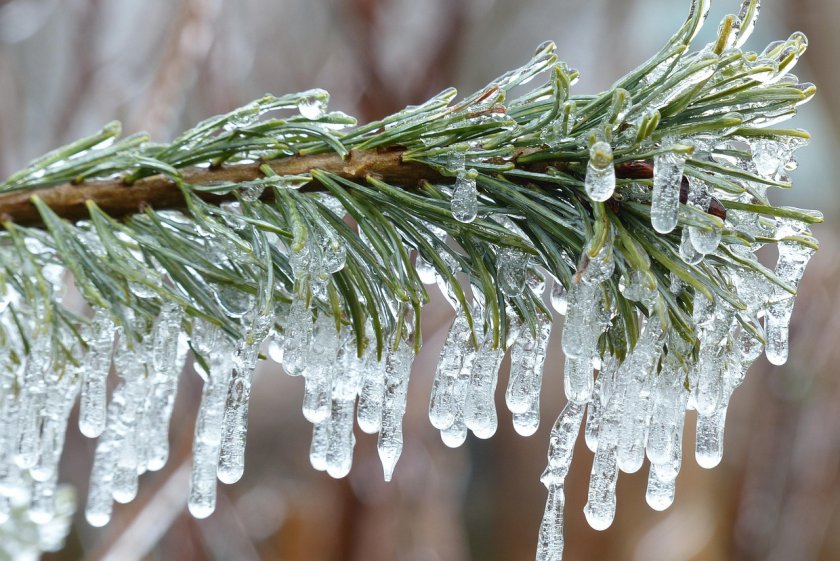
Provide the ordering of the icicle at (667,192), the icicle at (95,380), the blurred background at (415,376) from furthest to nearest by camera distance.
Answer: the blurred background at (415,376) → the icicle at (95,380) → the icicle at (667,192)

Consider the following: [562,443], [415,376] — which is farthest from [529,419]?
[415,376]

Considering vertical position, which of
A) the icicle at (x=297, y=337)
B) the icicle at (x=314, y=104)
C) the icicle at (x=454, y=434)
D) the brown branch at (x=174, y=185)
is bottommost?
the icicle at (x=454, y=434)

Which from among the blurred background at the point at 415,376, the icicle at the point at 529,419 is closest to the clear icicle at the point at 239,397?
the icicle at the point at 529,419

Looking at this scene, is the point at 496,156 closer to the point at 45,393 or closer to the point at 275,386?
the point at 45,393

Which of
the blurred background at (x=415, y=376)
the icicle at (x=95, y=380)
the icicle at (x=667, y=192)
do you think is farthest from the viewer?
the blurred background at (x=415, y=376)

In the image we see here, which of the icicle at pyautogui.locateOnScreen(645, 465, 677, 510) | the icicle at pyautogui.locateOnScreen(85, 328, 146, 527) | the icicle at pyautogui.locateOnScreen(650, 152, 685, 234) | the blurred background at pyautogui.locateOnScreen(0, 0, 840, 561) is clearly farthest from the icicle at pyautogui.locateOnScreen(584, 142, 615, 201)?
the blurred background at pyautogui.locateOnScreen(0, 0, 840, 561)

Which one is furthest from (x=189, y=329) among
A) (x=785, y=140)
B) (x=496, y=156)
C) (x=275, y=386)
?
(x=275, y=386)

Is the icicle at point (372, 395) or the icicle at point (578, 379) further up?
the icicle at point (372, 395)

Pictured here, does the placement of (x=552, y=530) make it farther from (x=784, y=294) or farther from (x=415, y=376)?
(x=415, y=376)

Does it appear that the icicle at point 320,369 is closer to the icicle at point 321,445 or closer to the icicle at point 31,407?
the icicle at point 321,445
